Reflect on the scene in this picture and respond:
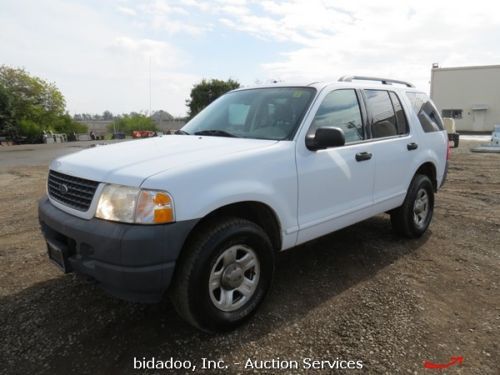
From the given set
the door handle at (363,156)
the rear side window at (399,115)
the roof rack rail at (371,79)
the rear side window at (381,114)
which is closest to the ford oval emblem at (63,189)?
the door handle at (363,156)

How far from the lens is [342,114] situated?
3586 mm

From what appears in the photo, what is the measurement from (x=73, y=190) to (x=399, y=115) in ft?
11.3

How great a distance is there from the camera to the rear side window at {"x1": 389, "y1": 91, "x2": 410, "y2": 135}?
14.1 ft

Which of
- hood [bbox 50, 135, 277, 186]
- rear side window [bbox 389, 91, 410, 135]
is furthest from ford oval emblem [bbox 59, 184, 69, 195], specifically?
rear side window [bbox 389, 91, 410, 135]

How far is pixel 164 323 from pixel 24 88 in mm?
54366

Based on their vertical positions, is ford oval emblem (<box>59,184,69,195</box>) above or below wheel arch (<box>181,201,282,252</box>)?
above

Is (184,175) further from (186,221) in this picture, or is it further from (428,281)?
(428,281)

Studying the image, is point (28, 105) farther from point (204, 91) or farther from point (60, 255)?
point (60, 255)

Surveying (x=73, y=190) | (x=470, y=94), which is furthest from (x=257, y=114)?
(x=470, y=94)

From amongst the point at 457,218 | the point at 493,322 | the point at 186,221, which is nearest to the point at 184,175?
the point at 186,221

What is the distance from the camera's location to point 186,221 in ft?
7.73

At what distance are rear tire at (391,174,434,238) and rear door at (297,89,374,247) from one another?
2.85ft

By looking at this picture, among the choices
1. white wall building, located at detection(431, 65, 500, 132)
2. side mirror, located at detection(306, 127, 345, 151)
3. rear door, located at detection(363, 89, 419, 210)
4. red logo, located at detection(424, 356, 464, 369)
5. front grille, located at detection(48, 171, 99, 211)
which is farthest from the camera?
white wall building, located at detection(431, 65, 500, 132)

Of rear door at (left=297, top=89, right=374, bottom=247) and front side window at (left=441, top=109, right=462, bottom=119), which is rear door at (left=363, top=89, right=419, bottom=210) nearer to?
rear door at (left=297, top=89, right=374, bottom=247)
